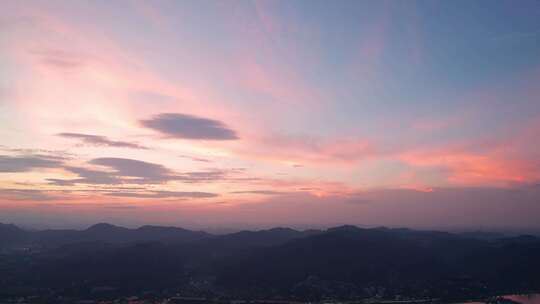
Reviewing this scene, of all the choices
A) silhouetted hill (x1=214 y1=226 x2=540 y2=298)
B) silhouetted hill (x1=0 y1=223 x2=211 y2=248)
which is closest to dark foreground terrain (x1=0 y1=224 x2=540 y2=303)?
silhouetted hill (x1=214 y1=226 x2=540 y2=298)

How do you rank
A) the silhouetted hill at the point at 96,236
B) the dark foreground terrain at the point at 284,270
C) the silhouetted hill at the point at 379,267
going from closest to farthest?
the dark foreground terrain at the point at 284,270
the silhouetted hill at the point at 379,267
the silhouetted hill at the point at 96,236

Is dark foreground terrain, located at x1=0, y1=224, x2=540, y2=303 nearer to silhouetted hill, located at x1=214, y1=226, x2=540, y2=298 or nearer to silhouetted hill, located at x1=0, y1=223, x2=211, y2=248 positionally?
silhouetted hill, located at x1=214, y1=226, x2=540, y2=298

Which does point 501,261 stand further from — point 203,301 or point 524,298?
point 203,301

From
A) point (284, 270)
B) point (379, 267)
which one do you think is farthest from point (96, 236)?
point (379, 267)

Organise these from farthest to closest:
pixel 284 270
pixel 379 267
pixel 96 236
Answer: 1. pixel 96 236
2. pixel 379 267
3. pixel 284 270

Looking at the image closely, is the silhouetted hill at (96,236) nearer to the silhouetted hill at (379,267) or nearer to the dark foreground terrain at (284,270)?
the dark foreground terrain at (284,270)

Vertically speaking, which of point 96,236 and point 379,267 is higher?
point 96,236

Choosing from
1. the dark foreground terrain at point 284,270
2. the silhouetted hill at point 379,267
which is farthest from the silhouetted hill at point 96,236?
the silhouetted hill at point 379,267

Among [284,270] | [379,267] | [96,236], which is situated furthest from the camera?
Answer: [96,236]

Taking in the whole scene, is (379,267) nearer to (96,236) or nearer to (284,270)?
(284,270)
